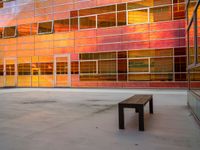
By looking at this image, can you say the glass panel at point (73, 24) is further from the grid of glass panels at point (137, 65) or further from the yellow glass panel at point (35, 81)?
the yellow glass panel at point (35, 81)

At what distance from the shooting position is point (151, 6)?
67.6 ft

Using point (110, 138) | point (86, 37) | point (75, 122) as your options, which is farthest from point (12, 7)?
point (110, 138)

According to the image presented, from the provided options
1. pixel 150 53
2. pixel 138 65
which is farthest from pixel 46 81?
pixel 150 53

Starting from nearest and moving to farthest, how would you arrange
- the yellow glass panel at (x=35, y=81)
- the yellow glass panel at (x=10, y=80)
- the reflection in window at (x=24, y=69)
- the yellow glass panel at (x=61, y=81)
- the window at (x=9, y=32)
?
1. the yellow glass panel at (x=61, y=81)
2. the yellow glass panel at (x=35, y=81)
3. the reflection in window at (x=24, y=69)
4. the yellow glass panel at (x=10, y=80)
5. the window at (x=9, y=32)

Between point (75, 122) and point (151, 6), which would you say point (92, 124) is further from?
point (151, 6)

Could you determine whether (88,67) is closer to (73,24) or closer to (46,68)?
(73,24)

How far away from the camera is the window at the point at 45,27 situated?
25.4 meters

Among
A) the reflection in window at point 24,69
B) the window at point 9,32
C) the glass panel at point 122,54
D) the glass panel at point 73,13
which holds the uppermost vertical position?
the glass panel at point 73,13

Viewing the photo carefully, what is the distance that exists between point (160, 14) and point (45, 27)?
1179cm

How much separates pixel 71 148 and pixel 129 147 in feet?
3.23

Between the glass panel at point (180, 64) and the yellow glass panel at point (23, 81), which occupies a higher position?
the glass panel at point (180, 64)

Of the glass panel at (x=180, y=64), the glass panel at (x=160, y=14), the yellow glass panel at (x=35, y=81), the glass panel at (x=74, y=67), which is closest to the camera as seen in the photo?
the glass panel at (x=180, y=64)

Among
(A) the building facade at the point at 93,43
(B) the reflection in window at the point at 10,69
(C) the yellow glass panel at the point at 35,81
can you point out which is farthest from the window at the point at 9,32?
(C) the yellow glass panel at the point at 35,81

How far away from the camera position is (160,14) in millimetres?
20203
